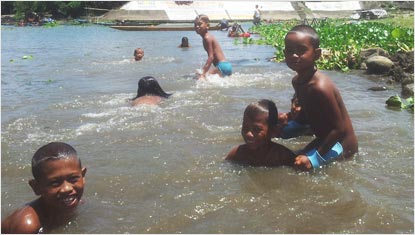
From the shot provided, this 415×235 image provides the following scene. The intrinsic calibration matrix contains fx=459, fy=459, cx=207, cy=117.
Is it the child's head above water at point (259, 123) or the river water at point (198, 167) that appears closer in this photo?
the river water at point (198, 167)

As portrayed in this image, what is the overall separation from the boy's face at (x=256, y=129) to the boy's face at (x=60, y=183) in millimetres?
1426

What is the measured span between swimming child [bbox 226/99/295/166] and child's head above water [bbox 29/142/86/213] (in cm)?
145

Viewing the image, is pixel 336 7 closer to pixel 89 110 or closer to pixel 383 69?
pixel 383 69

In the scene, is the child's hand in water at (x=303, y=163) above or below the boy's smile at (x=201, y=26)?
below

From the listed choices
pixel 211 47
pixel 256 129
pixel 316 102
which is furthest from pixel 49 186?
pixel 211 47

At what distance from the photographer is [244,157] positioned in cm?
368

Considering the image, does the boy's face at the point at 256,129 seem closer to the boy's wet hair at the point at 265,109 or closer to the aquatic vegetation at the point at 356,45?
the boy's wet hair at the point at 265,109

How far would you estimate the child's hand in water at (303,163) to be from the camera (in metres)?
3.45

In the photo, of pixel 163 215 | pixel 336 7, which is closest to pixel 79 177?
pixel 163 215

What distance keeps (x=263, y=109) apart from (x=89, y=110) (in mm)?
3146

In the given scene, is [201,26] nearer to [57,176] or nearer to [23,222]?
[57,176]

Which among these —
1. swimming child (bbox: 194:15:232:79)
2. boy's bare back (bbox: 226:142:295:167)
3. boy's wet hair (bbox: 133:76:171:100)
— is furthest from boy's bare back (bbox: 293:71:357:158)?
swimming child (bbox: 194:15:232:79)

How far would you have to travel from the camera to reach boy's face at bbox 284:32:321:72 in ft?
11.6

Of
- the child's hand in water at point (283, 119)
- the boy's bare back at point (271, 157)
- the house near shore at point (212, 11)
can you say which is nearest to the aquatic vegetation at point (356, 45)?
the child's hand in water at point (283, 119)
